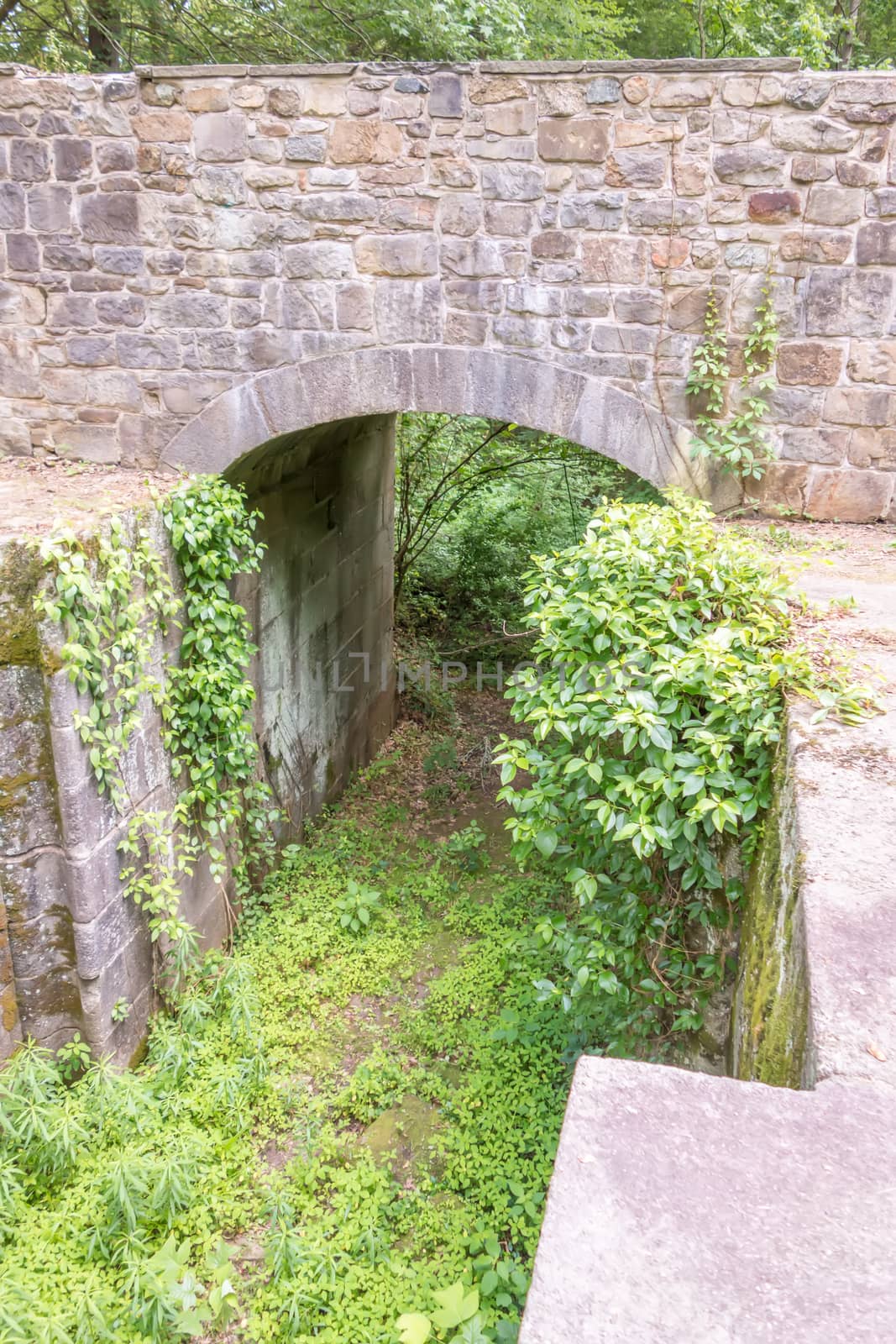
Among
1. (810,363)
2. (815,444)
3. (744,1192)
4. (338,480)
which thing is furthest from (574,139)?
(744,1192)

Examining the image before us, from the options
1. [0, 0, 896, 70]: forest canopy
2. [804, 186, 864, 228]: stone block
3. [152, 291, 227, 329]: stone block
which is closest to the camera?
[804, 186, 864, 228]: stone block

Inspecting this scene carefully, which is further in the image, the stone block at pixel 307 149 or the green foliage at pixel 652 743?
the stone block at pixel 307 149

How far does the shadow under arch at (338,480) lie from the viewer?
3.98m

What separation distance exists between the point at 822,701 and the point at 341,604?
15.2 ft

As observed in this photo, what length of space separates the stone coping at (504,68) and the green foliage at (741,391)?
835mm

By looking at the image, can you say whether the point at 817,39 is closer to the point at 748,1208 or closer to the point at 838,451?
the point at 838,451

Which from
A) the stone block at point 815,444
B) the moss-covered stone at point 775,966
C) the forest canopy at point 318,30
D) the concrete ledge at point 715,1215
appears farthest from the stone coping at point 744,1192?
the forest canopy at point 318,30

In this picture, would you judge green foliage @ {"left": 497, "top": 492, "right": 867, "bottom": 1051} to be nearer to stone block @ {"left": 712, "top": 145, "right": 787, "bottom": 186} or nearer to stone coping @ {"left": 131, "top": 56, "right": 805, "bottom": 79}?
stone block @ {"left": 712, "top": 145, "right": 787, "bottom": 186}

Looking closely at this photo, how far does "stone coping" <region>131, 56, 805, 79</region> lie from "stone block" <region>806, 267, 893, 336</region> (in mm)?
764

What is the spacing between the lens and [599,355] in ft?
12.8

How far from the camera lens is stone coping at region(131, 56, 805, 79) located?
3.50m

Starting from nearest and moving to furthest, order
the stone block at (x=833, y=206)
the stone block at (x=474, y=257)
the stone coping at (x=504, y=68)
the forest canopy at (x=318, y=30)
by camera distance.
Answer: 1. the stone coping at (x=504, y=68)
2. the stone block at (x=833, y=206)
3. the stone block at (x=474, y=257)
4. the forest canopy at (x=318, y=30)

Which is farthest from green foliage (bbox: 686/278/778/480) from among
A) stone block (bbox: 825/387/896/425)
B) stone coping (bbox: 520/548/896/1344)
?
stone coping (bbox: 520/548/896/1344)

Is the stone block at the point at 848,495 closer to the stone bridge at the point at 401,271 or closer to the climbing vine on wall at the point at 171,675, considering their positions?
the stone bridge at the point at 401,271
